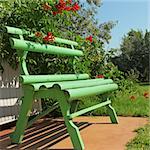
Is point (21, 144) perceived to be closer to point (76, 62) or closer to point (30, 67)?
point (30, 67)

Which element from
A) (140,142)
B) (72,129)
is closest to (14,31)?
(72,129)

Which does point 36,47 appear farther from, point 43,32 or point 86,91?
point 86,91

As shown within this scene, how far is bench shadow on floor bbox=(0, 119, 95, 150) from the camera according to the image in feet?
13.9

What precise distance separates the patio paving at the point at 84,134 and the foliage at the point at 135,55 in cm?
1336

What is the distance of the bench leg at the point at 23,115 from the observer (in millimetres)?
4254

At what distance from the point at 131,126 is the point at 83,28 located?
7.64 m

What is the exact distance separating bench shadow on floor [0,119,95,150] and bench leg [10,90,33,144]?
0.30ft

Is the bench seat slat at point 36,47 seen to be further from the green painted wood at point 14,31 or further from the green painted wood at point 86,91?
the green painted wood at point 86,91

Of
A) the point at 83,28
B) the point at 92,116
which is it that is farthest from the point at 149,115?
the point at 83,28

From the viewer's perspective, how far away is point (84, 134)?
5.03m

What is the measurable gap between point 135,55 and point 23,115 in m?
20.1

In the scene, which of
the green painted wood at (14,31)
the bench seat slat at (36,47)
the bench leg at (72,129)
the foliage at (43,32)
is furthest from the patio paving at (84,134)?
the green painted wood at (14,31)

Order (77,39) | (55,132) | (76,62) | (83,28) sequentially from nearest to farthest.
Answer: (55,132)
(76,62)
(77,39)
(83,28)

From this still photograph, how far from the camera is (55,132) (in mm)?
5125
